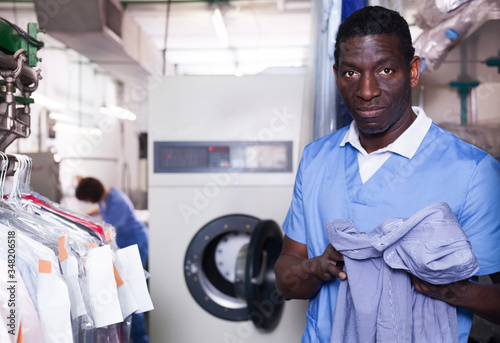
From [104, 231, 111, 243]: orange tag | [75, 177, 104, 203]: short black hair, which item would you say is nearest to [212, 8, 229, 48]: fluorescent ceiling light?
[75, 177, 104, 203]: short black hair

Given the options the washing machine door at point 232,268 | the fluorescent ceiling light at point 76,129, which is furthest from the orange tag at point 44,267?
the fluorescent ceiling light at point 76,129

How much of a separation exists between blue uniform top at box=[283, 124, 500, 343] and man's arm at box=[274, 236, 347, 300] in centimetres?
3

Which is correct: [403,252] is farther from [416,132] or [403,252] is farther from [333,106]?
[333,106]

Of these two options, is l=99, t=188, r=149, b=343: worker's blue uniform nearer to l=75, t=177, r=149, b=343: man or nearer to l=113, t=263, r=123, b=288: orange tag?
l=75, t=177, r=149, b=343: man

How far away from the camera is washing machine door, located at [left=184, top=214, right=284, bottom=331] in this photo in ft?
6.59

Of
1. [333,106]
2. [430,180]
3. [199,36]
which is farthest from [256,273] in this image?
[199,36]

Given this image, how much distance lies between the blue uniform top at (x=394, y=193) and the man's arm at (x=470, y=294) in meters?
0.07

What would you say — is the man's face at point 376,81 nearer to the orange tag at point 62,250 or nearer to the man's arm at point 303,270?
the man's arm at point 303,270

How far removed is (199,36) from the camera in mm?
5625

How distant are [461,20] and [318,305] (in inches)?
45.4

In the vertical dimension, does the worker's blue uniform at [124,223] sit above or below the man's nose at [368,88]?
below

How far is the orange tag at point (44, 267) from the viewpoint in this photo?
1.08 metres

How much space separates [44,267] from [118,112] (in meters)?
6.42

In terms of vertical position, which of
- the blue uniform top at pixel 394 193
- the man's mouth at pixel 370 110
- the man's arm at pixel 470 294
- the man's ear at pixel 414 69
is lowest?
the man's arm at pixel 470 294
